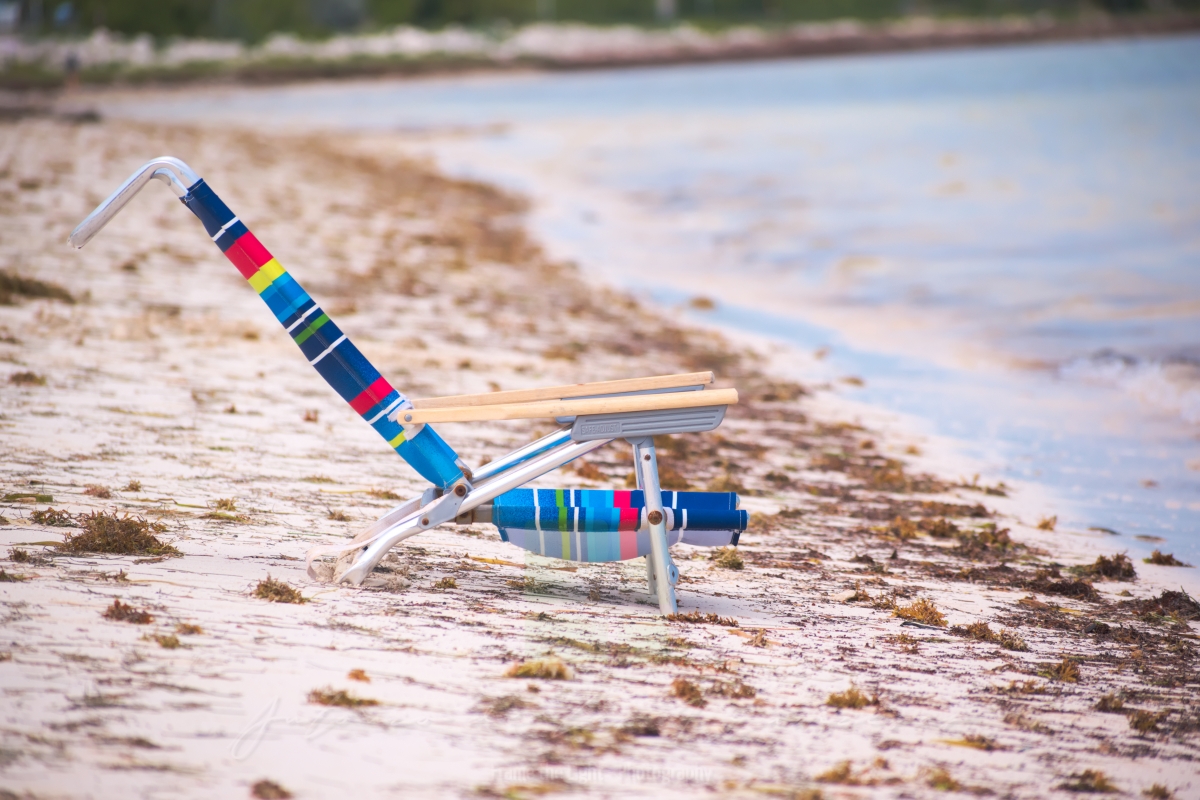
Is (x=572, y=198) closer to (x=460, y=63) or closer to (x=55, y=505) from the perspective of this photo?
(x=55, y=505)

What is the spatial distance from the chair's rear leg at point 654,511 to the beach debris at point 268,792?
1.64m

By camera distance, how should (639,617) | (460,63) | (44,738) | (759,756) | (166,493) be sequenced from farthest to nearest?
(460,63)
(166,493)
(639,617)
(759,756)
(44,738)

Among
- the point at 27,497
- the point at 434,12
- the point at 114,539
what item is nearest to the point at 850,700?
the point at 114,539

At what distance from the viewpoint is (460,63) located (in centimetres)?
6931

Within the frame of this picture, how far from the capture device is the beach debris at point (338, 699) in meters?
3.19

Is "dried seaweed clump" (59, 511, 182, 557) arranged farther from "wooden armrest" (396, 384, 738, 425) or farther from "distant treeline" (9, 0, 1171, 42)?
"distant treeline" (9, 0, 1171, 42)

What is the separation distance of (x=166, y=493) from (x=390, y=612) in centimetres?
154

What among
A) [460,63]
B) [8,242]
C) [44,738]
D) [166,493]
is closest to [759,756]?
[44,738]

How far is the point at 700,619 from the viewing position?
162 inches

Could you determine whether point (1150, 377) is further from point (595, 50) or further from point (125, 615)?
point (595, 50)

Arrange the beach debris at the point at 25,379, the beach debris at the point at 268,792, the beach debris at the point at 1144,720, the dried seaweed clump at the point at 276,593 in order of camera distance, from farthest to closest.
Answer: the beach debris at the point at 25,379 < the dried seaweed clump at the point at 276,593 < the beach debris at the point at 1144,720 < the beach debris at the point at 268,792

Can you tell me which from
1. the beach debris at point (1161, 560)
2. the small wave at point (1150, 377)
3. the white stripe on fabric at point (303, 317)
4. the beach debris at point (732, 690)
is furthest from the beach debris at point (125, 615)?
the small wave at point (1150, 377)

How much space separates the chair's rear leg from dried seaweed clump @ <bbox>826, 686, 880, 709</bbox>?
78 cm

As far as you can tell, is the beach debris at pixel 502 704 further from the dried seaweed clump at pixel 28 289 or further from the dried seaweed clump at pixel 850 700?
the dried seaweed clump at pixel 28 289
